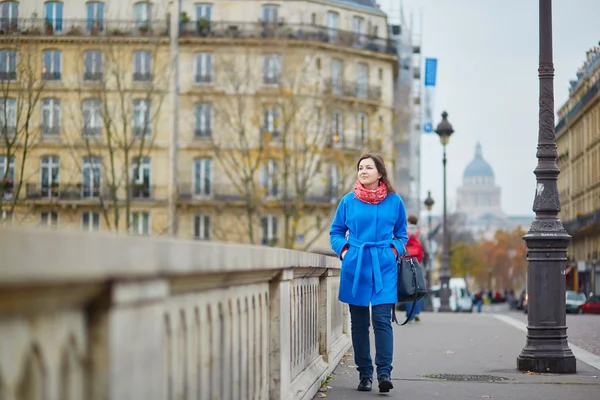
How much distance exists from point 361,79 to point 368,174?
66.6 m

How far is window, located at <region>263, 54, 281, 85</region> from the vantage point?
6612 centimetres

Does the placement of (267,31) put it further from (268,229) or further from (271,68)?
(268,229)

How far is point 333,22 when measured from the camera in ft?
244

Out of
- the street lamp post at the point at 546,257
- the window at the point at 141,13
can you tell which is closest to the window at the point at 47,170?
the window at the point at 141,13

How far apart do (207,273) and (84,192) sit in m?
65.3

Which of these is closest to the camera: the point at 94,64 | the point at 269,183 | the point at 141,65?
the point at 94,64

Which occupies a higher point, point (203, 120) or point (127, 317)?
point (203, 120)

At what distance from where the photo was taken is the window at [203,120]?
68.5 meters

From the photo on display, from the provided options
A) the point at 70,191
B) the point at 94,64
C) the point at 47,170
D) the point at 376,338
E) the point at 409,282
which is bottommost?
the point at 376,338

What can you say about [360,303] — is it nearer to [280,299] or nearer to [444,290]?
[280,299]

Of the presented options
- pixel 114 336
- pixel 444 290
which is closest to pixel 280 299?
pixel 114 336

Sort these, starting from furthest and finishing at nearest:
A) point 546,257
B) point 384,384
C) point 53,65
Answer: point 53,65, point 546,257, point 384,384

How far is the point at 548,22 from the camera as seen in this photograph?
1239 cm

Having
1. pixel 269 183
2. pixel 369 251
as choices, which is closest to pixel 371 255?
pixel 369 251
